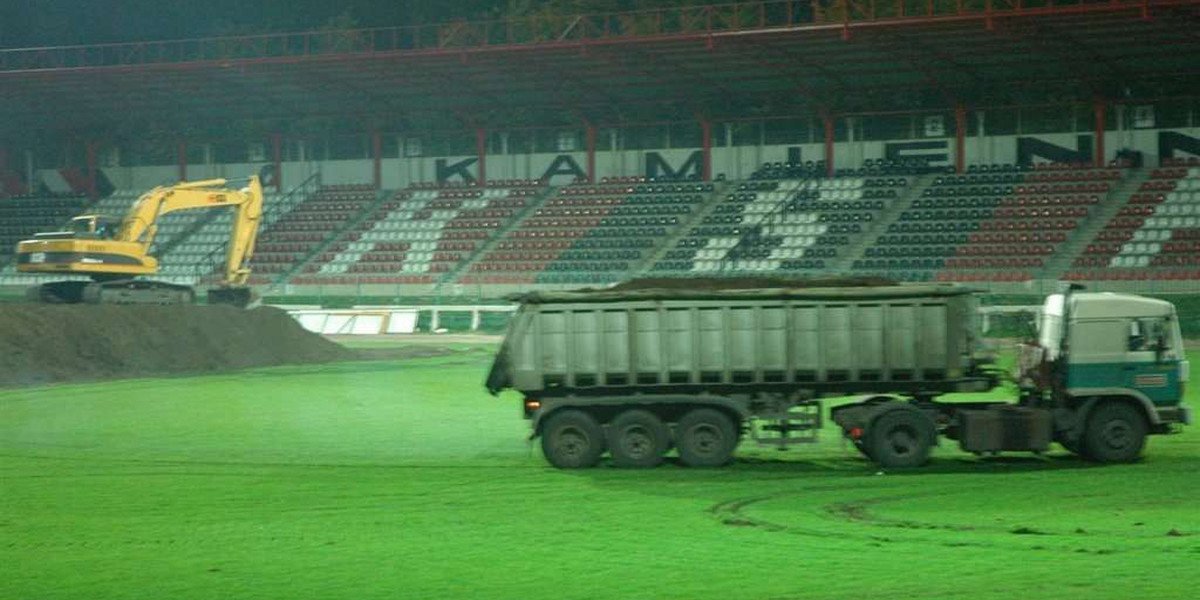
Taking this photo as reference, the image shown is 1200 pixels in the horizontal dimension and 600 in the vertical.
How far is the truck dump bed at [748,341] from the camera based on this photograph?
20.9 meters

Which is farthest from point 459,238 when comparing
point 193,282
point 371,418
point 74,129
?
point 371,418

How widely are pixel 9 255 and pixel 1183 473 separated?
214 feet

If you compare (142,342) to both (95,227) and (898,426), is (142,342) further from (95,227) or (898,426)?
(898,426)

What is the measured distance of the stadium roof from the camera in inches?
2207

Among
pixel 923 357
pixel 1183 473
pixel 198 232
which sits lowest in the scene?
pixel 1183 473

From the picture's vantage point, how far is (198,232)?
2945 inches

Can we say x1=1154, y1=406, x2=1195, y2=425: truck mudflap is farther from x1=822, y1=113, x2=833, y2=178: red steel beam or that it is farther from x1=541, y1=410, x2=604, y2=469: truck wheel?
x1=822, y1=113, x2=833, y2=178: red steel beam

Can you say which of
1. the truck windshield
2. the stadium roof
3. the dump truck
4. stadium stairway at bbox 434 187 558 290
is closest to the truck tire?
the dump truck

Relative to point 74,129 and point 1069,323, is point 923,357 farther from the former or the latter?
point 74,129

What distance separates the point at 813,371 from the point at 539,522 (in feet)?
19.2

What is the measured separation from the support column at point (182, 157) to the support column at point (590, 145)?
862 inches

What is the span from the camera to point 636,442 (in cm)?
2111

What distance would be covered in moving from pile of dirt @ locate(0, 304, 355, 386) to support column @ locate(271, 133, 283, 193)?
31334 mm

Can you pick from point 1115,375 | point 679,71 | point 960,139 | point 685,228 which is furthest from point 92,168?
point 1115,375
